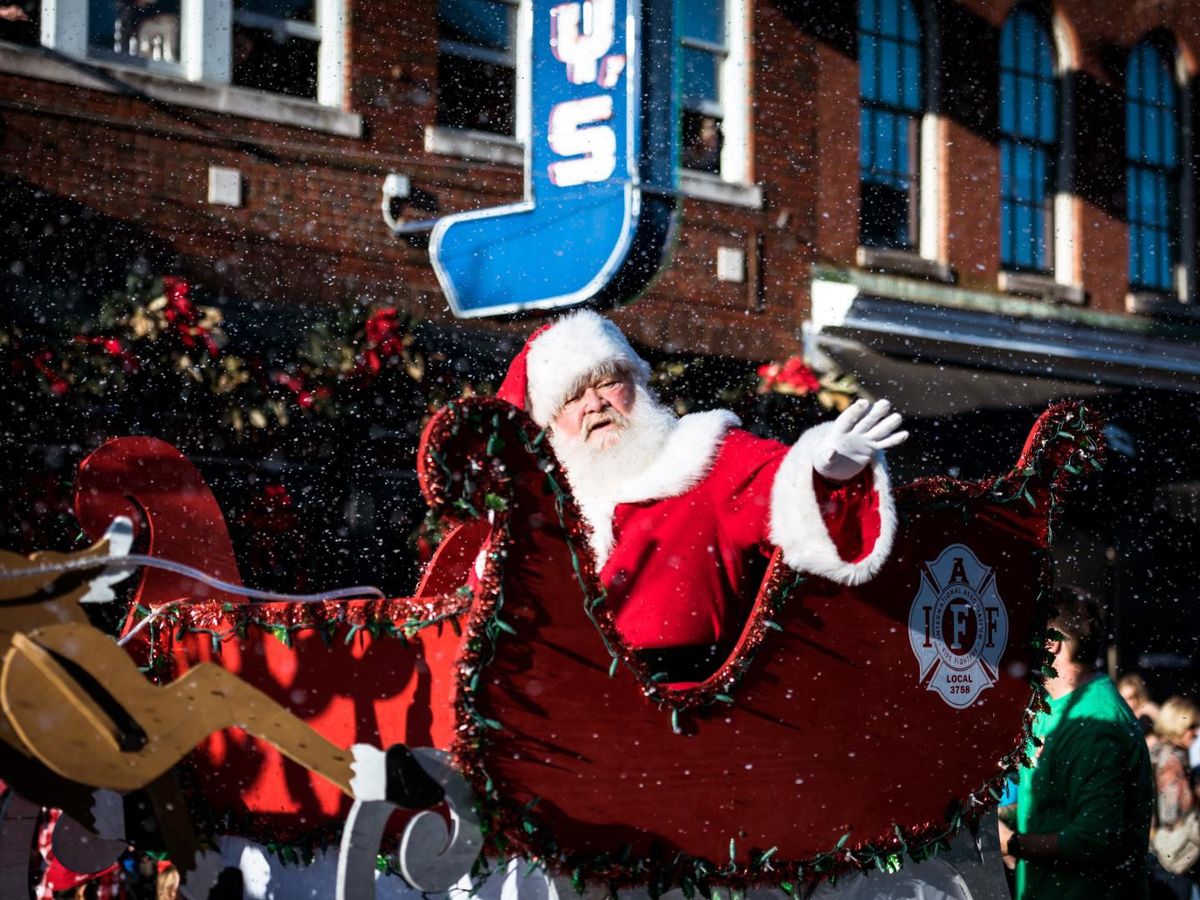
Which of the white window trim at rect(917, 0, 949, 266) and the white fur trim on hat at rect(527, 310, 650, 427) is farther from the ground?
the white window trim at rect(917, 0, 949, 266)

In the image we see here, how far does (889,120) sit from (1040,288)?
6.26ft

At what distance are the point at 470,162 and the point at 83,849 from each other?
7.02 meters

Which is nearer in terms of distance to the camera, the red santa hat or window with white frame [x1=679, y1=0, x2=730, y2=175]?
the red santa hat

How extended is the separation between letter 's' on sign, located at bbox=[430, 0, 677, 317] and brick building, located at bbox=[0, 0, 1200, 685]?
1135mm

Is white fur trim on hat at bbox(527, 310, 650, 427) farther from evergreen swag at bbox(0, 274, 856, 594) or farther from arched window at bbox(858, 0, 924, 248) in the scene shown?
arched window at bbox(858, 0, 924, 248)

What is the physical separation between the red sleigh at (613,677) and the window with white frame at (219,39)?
5.52 m

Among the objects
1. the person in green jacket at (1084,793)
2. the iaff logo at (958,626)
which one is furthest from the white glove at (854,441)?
the person in green jacket at (1084,793)

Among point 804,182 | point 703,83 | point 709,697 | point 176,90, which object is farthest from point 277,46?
point 709,697

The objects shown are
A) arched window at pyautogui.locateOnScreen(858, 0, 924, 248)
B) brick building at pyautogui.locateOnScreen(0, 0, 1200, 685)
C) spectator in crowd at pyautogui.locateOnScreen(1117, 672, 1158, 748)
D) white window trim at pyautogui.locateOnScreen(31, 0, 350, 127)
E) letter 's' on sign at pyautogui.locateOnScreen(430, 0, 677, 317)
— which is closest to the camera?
spectator in crowd at pyautogui.locateOnScreen(1117, 672, 1158, 748)

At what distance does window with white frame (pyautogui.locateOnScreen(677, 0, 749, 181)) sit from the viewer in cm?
1153

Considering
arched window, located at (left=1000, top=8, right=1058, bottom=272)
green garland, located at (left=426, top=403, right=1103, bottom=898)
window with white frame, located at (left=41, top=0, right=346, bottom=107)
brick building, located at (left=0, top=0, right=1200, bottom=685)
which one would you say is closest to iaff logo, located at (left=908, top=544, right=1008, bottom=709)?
green garland, located at (left=426, top=403, right=1103, bottom=898)

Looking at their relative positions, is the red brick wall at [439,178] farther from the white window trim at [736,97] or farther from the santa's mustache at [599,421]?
the santa's mustache at [599,421]

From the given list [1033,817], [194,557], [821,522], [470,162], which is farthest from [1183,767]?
[470,162]

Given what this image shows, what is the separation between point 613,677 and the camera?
325 centimetres
